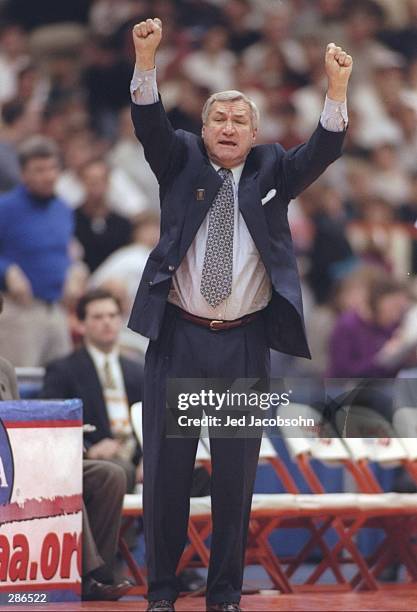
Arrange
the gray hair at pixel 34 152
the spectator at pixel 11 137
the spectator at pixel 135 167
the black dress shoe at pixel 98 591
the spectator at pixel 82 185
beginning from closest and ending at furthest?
the black dress shoe at pixel 98 591
the gray hair at pixel 34 152
the spectator at pixel 11 137
the spectator at pixel 82 185
the spectator at pixel 135 167

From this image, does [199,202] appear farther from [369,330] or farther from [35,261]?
[369,330]

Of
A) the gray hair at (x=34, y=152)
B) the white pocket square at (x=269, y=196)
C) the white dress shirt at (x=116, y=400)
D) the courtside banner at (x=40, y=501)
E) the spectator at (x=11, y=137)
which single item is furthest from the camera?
the spectator at (x=11, y=137)

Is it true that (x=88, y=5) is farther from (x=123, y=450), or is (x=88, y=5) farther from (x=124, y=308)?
(x=123, y=450)

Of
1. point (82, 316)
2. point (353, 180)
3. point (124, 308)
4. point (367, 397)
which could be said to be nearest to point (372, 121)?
point (353, 180)

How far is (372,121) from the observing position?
44.5ft

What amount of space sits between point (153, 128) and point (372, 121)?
7.98 meters

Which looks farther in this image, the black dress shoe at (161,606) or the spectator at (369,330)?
the spectator at (369,330)

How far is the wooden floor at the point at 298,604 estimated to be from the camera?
664 cm

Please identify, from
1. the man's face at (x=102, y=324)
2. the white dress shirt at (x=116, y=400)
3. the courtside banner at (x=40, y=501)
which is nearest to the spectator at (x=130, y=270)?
the man's face at (x=102, y=324)

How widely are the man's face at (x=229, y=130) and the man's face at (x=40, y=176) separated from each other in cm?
408

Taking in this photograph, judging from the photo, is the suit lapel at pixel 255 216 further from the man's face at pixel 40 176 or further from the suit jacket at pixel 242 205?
the man's face at pixel 40 176

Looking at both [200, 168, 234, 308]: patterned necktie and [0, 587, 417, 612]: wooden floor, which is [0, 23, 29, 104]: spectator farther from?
[200, 168, 234, 308]: patterned necktie

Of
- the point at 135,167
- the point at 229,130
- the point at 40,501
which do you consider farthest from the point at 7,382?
the point at 135,167

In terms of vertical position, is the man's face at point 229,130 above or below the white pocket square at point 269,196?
above
